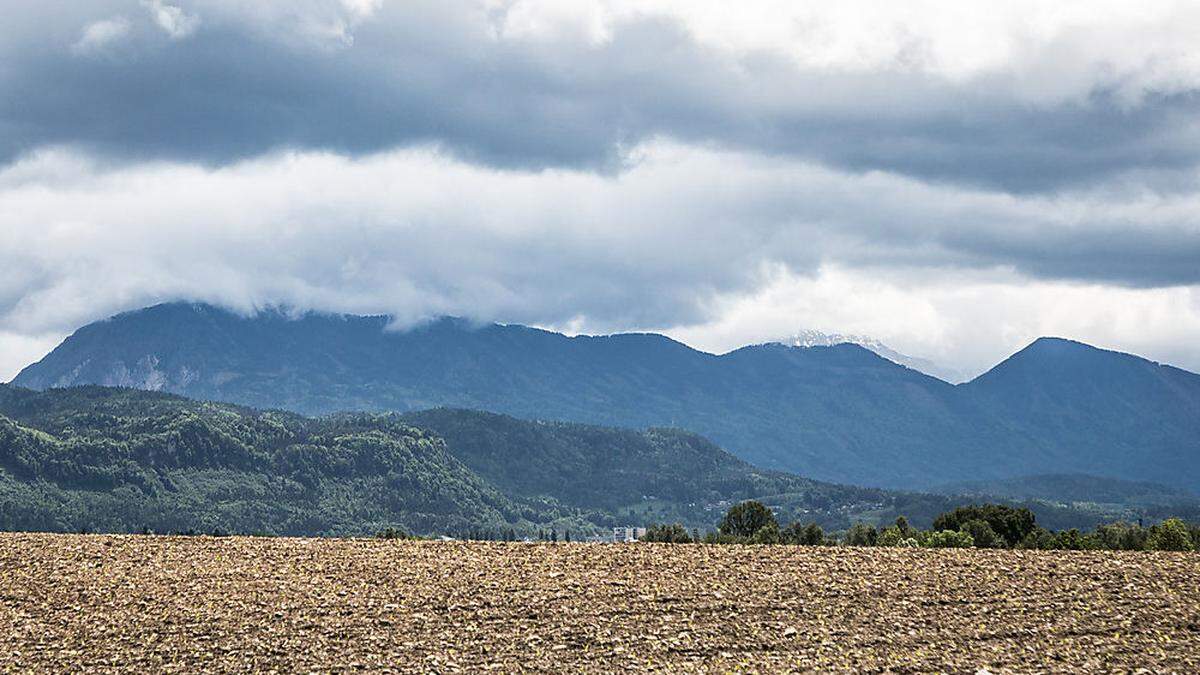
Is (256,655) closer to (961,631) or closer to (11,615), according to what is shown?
(11,615)

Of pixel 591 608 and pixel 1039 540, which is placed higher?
pixel 1039 540

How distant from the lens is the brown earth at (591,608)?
1500 inches

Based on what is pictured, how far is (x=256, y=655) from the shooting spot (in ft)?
126

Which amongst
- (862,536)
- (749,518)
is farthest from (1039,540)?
(749,518)

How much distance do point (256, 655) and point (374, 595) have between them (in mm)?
5745

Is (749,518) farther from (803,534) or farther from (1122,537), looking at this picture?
(1122,537)

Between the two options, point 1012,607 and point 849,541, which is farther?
point 849,541

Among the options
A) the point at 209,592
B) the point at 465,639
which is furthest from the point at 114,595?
the point at 465,639

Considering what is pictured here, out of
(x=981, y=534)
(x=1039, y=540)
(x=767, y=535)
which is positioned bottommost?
(x=1039, y=540)

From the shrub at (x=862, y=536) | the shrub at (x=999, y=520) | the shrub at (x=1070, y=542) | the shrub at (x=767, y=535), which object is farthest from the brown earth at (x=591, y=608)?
the shrub at (x=862, y=536)

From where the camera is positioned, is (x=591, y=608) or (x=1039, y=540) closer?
(x=591, y=608)

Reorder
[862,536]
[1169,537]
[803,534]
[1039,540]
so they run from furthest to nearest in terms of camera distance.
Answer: [803,534], [862,536], [1039,540], [1169,537]

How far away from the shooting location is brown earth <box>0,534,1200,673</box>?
38.1 m

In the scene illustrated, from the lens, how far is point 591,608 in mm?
41969
